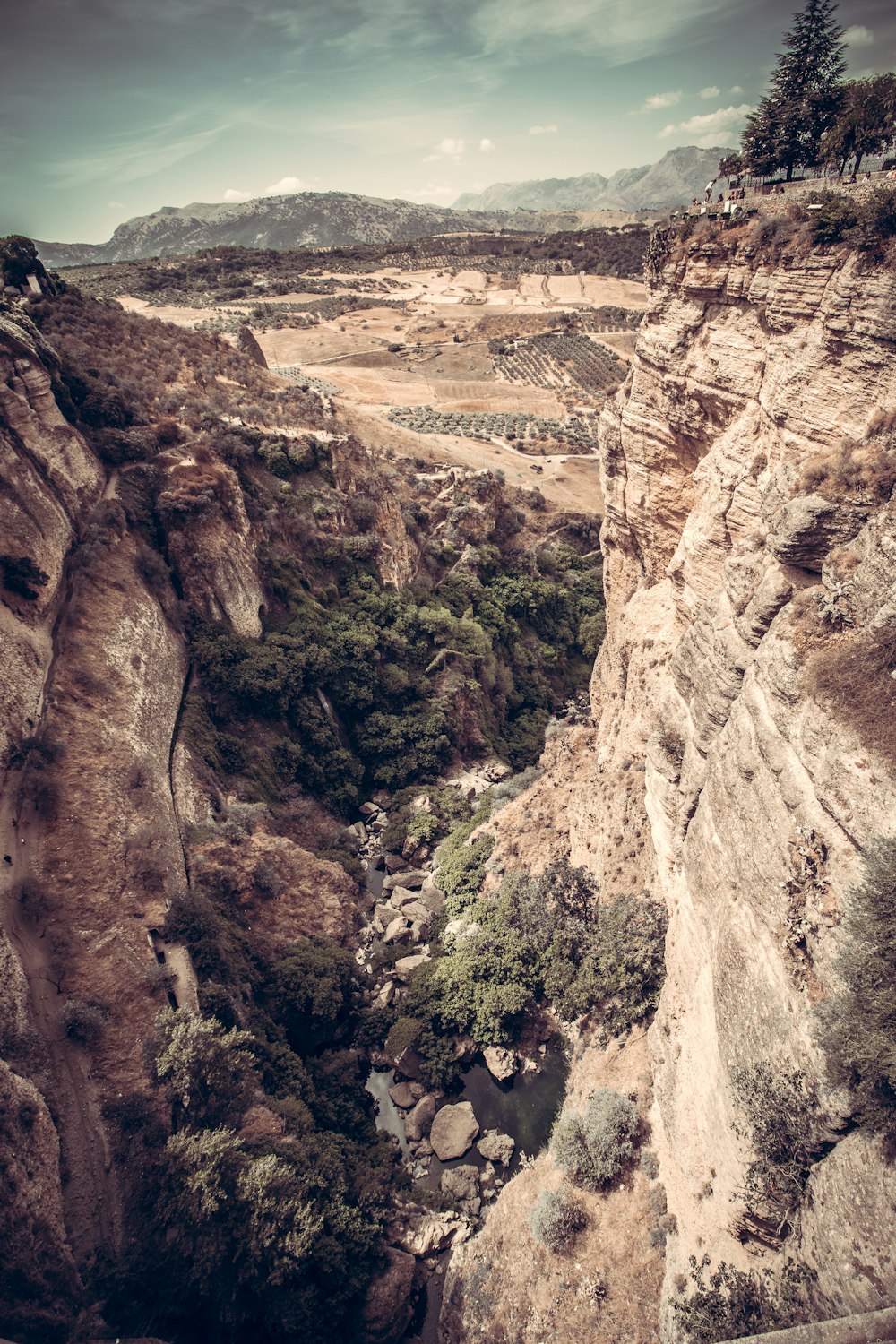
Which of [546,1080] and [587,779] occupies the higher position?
[587,779]

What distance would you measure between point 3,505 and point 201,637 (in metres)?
10.5

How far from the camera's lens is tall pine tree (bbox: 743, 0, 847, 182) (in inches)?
897

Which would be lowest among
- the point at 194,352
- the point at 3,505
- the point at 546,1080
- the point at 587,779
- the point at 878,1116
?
the point at 546,1080

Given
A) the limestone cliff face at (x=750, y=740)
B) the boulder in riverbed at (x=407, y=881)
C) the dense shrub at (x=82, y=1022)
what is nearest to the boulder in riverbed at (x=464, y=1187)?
the limestone cliff face at (x=750, y=740)

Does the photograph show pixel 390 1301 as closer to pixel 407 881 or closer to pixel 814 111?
pixel 407 881

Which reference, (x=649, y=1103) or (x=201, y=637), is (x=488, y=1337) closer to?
(x=649, y=1103)

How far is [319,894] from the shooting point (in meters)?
29.5

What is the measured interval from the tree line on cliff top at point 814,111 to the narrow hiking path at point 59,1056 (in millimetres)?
34271

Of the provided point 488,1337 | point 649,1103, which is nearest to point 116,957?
point 488,1337

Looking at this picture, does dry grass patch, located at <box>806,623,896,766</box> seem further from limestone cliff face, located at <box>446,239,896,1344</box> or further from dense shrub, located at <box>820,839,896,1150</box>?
dense shrub, located at <box>820,839,896,1150</box>

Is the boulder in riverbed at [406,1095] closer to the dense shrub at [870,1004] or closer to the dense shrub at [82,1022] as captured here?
the dense shrub at [82,1022]

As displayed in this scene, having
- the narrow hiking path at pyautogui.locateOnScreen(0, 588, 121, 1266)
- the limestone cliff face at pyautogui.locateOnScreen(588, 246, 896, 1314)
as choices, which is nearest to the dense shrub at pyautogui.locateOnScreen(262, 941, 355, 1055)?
the narrow hiking path at pyautogui.locateOnScreen(0, 588, 121, 1266)

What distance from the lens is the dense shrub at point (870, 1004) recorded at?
32.9ft

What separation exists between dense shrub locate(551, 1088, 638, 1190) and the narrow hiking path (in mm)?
12178
